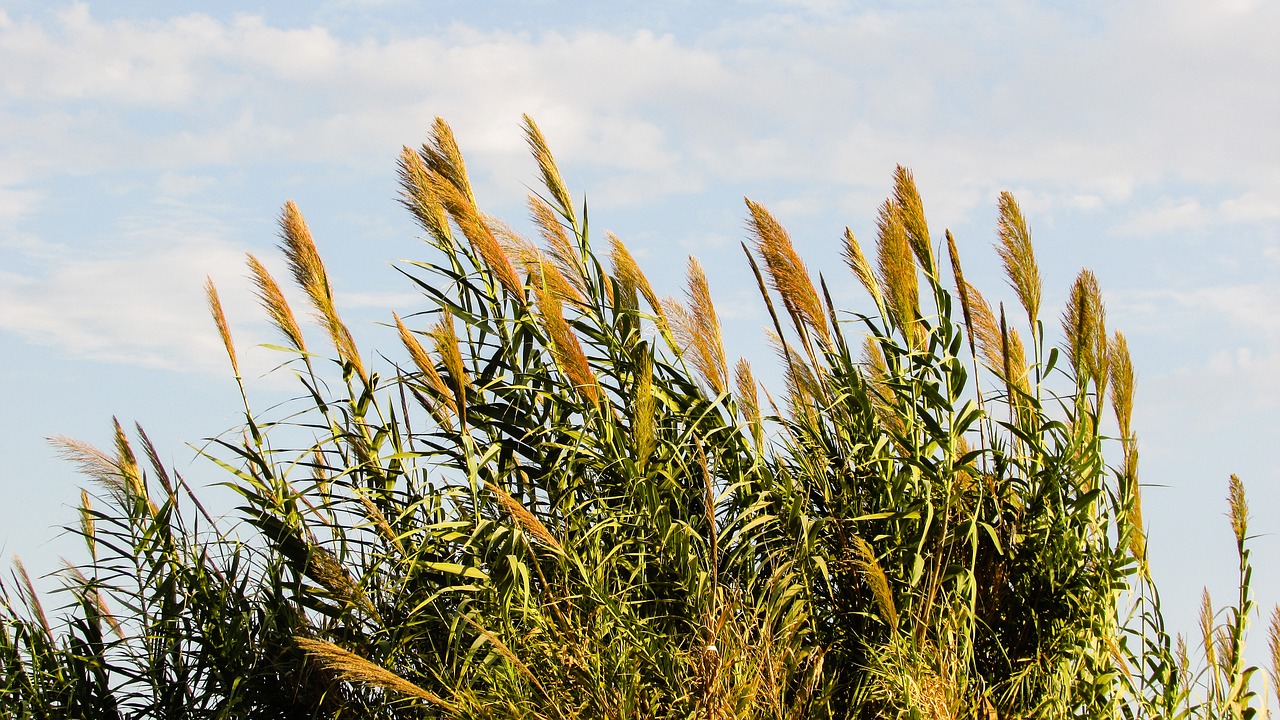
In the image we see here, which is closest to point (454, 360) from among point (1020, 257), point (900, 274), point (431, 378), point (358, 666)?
point (431, 378)

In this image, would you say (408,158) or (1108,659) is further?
(408,158)

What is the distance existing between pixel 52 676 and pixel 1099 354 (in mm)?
3689

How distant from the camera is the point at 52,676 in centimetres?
394

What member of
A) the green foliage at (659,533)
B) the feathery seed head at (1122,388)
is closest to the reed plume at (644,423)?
the green foliage at (659,533)

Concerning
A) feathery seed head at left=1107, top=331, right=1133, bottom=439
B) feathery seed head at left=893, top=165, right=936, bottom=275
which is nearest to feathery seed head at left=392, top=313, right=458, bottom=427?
feathery seed head at left=893, top=165, right=936, bottom=275

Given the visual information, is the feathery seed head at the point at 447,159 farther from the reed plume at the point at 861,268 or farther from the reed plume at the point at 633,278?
the reed plume at the point at 861,268

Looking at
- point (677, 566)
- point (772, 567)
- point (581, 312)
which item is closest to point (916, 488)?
point (772, 567)

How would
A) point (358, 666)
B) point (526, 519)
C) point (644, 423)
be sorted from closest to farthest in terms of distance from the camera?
1. point (358, 666)
2. point (526, 519)
3. point (644, 423)

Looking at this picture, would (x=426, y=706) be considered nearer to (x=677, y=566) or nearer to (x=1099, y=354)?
(x=677, y=566)

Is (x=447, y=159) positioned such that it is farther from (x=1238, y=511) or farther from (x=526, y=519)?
(x=1238, y=511)

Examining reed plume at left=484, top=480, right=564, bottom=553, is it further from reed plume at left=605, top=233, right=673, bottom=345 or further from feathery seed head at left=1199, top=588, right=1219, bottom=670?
feathery seed head at left=1199, top=588, right=1219, bottom=670

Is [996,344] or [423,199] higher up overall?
[423,199]

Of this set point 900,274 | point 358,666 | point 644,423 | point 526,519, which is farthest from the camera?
point 900,274

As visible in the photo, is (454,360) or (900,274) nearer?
(454,360)
